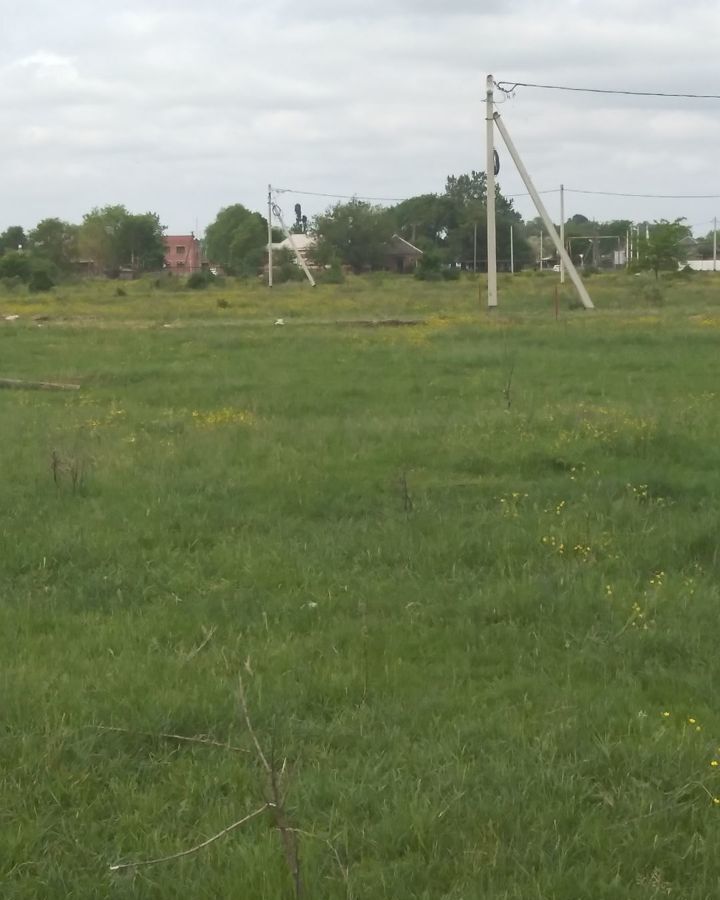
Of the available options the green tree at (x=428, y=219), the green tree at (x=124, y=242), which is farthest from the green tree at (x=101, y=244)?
the green tree at (x=428, y=219)

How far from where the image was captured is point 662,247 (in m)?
66.7

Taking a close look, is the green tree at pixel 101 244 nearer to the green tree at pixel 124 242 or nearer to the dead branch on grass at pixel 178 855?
the green tree at pixel 124 242

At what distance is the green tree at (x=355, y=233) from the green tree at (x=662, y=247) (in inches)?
1408

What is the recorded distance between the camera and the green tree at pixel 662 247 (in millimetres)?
65812

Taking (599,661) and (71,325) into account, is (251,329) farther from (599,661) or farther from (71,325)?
(599,661)

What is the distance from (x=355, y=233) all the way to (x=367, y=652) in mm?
98266

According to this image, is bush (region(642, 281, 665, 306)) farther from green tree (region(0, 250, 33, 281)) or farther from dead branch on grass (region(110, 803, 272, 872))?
green tree (region(0, 250, 33, 281))

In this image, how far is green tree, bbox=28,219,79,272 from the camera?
100 meters

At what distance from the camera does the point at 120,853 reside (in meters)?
3.78

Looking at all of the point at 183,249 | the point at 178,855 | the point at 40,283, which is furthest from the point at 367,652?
the point at 183,249

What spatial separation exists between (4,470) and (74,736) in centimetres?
592

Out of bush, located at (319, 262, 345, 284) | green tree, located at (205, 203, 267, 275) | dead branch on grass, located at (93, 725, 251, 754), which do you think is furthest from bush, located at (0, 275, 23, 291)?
dead branch on grass, located at (93, 725, 251, 754)

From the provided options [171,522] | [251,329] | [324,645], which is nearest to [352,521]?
[171,522]

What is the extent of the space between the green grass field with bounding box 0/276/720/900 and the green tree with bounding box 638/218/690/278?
55.5 meters
